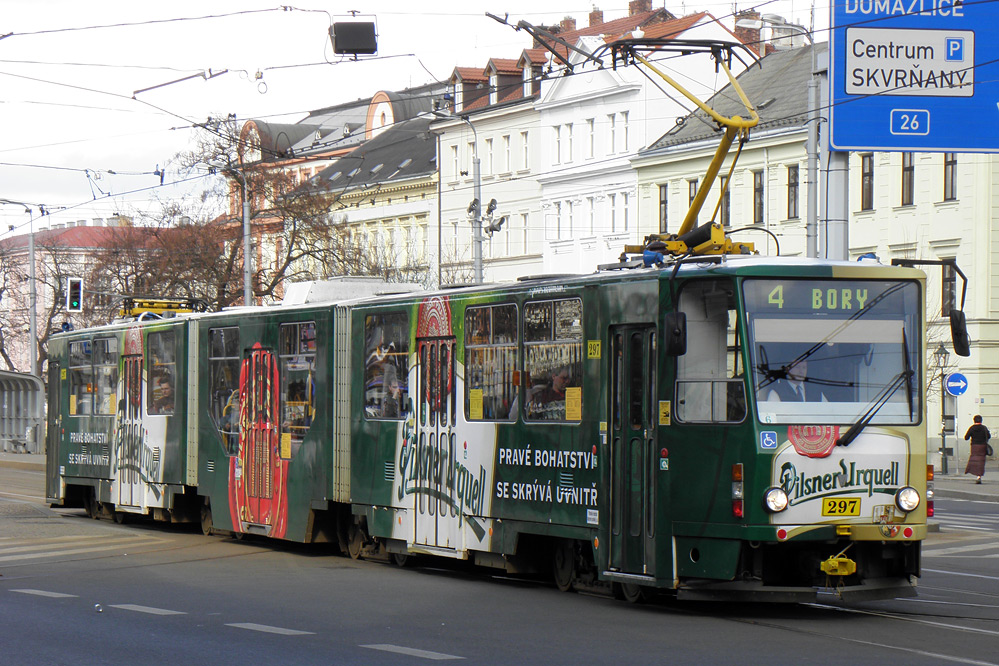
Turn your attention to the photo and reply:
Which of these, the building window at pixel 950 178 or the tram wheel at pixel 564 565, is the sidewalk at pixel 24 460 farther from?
the tram wheel at pixel 564 565

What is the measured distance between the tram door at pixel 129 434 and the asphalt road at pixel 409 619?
494cm

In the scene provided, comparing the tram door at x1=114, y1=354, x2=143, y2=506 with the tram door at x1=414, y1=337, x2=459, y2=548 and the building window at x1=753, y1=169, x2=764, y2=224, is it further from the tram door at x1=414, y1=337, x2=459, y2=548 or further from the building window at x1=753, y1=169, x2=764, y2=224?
the building window at x1=753, y1=169, x2=764, y2=224

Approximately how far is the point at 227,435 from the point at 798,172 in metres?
35.2

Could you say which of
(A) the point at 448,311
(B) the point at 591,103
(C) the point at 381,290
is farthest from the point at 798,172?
(A) the point at 448,311

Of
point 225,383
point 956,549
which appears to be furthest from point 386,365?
point 956,549

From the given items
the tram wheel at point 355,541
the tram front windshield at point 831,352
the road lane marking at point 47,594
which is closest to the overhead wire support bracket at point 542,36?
A: the tram wheel at point 355,541

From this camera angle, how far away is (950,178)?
1869 inches

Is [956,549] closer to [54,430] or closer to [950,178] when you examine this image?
[54,430]

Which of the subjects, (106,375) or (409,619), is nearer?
(409,619)

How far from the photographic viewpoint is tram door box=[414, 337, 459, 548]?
632 inches

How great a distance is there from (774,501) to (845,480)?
0.64m

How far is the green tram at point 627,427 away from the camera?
12.5m

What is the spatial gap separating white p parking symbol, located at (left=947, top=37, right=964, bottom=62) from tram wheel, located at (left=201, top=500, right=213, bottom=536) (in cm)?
1151

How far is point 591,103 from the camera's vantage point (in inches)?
2554
